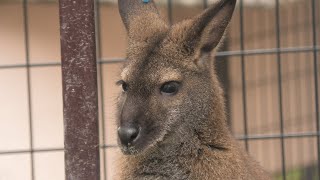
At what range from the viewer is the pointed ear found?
3965mm

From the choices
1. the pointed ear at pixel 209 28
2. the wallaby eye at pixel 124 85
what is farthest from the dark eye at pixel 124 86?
the pointed ear at pixel 209 28

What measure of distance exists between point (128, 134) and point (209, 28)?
2.35 feet

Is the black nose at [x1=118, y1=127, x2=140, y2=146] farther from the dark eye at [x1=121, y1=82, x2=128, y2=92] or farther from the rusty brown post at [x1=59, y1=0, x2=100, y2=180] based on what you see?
the dark eye at [x1=121, y1=82, x2=128, y2=92]

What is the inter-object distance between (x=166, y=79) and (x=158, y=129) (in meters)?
0.26

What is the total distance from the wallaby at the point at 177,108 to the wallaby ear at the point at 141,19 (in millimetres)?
29

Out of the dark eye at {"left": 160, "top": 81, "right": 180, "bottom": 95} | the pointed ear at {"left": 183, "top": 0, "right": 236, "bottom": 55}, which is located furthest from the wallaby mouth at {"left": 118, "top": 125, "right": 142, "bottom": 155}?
the pointed ear at {"left": 183, "top": 0, "right": 236, "bottom": 55}

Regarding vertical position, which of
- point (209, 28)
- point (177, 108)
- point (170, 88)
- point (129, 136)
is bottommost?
point (129, 136)

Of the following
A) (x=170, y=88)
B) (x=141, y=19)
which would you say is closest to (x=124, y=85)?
(x=170, y=88)

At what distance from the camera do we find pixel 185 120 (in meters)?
3.98

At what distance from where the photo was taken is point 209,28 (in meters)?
4.02

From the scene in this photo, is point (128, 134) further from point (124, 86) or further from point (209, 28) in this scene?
point (209, 28)

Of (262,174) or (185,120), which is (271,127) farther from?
(185,120)

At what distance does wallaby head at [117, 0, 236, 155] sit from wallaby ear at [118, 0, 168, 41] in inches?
0.5

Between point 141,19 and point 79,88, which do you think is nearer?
point 79,88
